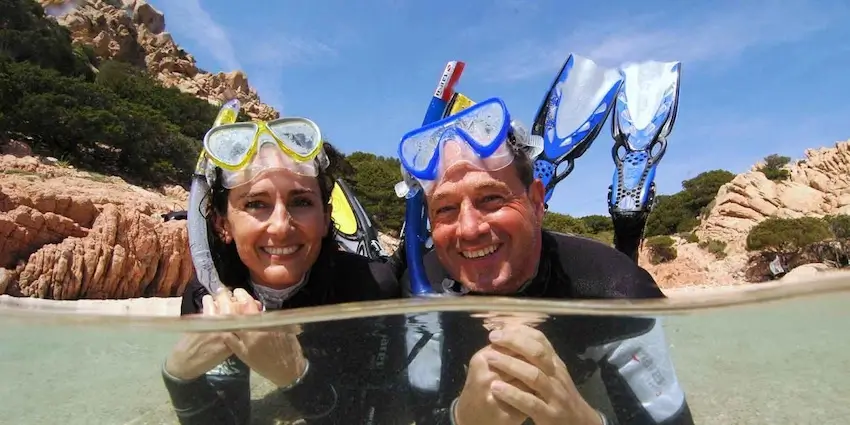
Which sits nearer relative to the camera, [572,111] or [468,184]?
[468,184]

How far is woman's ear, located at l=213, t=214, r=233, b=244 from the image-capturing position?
2.81m

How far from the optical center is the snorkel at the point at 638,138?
4832 mm

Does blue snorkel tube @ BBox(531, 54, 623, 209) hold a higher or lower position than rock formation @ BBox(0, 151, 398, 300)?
higher

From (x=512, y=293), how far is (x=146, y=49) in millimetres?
48516

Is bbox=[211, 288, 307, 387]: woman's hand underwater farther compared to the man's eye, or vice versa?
the man's eye

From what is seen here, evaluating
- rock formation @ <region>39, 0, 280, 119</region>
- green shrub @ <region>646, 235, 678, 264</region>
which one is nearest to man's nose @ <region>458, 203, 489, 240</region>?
green shrub @ <region>646, 235, 678, 264</region>

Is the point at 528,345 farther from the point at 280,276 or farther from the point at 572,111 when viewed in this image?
the point at 572,111

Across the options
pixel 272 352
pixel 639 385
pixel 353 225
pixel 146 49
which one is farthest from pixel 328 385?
pixel 146 49

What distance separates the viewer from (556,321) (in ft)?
6.72

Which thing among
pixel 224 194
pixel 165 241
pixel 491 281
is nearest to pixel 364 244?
pixel 224 194

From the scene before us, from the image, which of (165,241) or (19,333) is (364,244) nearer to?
(19,333)

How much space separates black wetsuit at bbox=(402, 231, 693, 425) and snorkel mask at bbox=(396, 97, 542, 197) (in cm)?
58

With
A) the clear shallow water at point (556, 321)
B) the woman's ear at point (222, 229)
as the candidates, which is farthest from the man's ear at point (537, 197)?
the woman's ear at point (222, 229)

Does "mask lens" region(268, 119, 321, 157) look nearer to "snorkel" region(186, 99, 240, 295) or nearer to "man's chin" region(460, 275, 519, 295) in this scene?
"snorkel" region(186, 99, 240, 295)
